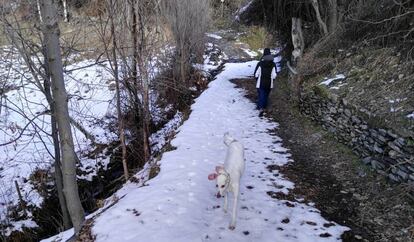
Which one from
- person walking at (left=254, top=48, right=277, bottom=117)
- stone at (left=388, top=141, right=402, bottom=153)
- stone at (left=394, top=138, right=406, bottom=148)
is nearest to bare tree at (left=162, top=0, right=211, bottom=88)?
person walking at (left=254, top=48, right=277, bottom=117)

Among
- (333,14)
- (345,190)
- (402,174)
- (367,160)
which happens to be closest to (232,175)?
(345,190)

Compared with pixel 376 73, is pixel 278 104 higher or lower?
lower

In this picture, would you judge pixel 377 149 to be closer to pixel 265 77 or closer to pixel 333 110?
pixel 333 110

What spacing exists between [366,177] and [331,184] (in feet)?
2.01

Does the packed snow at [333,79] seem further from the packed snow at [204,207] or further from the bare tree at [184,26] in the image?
the bare tree at [184,26]

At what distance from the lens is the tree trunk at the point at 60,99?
4.63 meters

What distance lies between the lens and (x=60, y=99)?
195 inches

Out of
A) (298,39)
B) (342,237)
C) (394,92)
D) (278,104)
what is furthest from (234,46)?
(342,237)

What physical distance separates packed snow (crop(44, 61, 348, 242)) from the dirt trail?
23 centimetres

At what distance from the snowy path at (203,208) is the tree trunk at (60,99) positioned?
49 centimetres

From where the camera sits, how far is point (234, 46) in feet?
97.5

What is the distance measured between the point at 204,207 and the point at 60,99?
2.57 metres

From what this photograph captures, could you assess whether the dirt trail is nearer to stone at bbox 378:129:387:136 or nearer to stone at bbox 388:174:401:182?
stone at bbox 388:174:401:182

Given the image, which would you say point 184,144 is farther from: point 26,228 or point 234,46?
point 234,46
